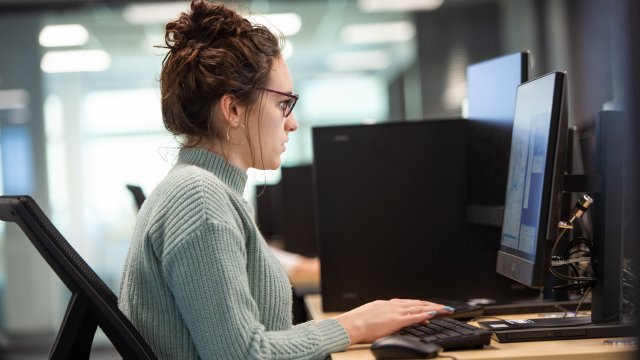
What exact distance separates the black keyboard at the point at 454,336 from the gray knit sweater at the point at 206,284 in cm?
14

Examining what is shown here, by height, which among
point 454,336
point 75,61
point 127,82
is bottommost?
point 454,336

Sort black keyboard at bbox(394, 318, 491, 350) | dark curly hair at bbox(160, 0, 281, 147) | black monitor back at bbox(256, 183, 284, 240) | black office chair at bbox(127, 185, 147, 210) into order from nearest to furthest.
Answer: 1. black keyboard at bbox(394, 318, 491, 350)
2. dark curly hair at bbox(160, 0, 281, 147)
3. black office chair at bbox(127, 185, 147, 210)
4. black monitor back at bbox(256, 183, 284, 240)

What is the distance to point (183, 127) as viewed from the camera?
150 centimetres

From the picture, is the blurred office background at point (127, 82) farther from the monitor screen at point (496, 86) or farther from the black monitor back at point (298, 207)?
the monitor screen at point (496, 86)

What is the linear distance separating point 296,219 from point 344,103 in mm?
2174

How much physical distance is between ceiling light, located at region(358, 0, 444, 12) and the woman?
4.22 metres

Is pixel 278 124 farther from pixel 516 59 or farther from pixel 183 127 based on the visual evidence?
pixel 516 59

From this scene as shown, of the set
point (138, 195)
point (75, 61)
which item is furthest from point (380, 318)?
point (75, 61)

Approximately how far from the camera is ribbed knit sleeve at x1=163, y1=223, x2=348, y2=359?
1262mm

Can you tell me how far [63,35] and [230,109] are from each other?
183 inches

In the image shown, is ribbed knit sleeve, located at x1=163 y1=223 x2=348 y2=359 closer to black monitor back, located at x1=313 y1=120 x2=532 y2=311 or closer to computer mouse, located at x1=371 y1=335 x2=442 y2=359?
computer mouse, located at x1=371 y1=335 x2=442 y2=359

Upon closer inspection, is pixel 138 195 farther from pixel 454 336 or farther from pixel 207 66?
pixel 454 336

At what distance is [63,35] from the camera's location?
571 cm

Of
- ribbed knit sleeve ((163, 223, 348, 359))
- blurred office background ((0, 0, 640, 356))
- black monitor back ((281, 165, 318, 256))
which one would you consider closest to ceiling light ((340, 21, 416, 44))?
blurred office background ((0, 0, 640, 356))
